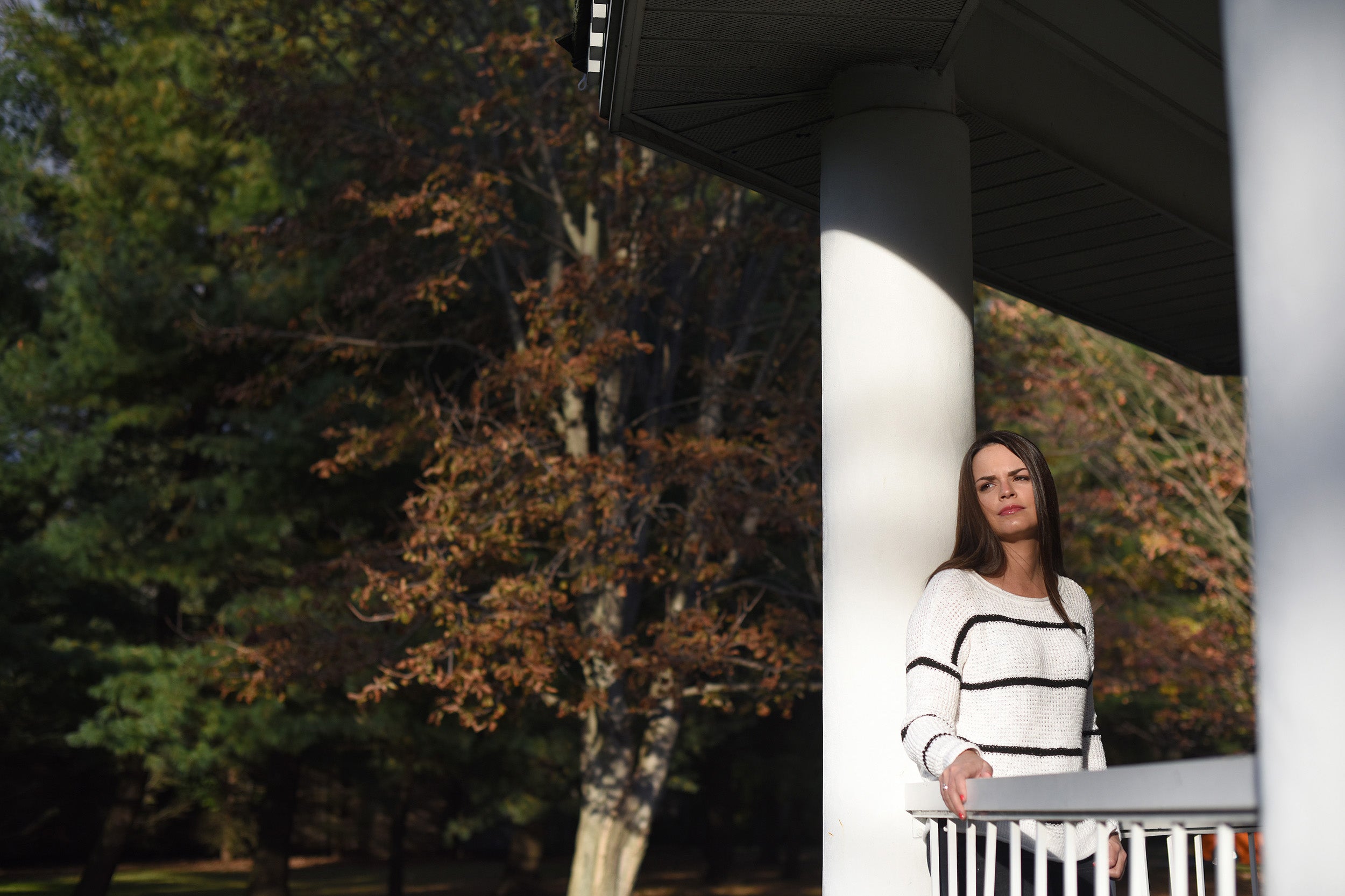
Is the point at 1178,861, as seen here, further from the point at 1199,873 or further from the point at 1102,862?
the point at 1199,873

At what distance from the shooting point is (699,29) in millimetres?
2432

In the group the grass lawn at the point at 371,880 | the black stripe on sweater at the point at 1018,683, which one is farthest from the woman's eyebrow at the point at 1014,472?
the grass lawn at the point at 371,880

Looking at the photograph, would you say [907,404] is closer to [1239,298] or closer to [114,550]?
[1239,298]

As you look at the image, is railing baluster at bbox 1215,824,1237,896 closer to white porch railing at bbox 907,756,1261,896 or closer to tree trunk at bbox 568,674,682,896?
white porch railing at bbox 907,756,1261,896

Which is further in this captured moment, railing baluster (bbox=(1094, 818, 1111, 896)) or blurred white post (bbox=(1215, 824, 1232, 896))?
railing baluster (bbox=(1094, 818, 1111, 896))

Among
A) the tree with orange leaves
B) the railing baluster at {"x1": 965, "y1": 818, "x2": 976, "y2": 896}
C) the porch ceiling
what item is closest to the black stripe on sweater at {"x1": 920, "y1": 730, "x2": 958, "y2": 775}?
the railing baluster at {"x1": 965, "y1": 818, "x2": 976, "y2": 896}

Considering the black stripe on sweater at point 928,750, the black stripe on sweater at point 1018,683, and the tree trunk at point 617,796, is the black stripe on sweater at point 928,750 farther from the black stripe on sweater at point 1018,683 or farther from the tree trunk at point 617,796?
the tree trunk at point 617,796

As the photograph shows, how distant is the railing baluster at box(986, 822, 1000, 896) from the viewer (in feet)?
6.15

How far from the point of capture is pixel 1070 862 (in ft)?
5.42

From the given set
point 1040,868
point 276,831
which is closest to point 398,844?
point 276,831

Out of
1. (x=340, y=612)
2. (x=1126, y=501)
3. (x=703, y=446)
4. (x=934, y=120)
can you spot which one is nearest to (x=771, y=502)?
(x=703, y=446)

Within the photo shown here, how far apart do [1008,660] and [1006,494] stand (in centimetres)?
32

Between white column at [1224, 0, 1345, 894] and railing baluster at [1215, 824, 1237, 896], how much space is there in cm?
18

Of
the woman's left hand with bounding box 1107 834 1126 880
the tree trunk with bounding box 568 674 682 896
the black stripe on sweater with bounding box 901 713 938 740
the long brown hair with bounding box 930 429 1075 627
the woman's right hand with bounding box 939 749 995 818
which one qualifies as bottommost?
the tree trunk with bounding box 568 674 682 896
